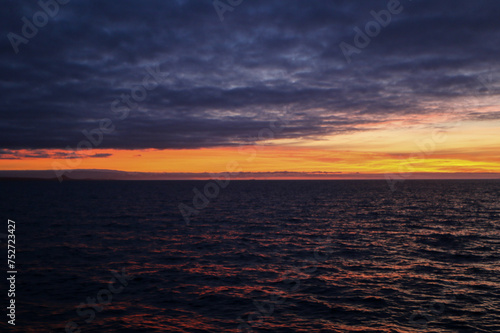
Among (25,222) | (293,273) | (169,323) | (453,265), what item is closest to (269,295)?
(293,273)

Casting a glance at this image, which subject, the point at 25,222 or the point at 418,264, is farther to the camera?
the point at 25,222

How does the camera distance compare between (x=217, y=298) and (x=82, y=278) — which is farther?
(x=82, y=278)

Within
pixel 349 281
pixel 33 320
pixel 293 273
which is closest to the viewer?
pixel 33 320

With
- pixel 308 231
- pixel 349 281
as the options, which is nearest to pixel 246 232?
pixel 308 231

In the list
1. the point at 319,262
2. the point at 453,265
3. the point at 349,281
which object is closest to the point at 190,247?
the point at 319,262

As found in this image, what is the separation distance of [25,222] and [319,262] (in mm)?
42042

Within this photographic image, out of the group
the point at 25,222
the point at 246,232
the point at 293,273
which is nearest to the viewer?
the point at 293,273

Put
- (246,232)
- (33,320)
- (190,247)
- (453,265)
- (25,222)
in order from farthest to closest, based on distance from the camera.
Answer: (25,222) → (246,232) → (190,247) → (453,265) → (33,320)

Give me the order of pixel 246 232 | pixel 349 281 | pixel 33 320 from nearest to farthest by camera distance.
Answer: pixel 33 320 → pixel 349 281 → pixel 246 232

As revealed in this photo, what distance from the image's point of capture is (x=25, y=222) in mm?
45719

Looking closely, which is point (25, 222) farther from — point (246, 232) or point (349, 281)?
point (349, 281)

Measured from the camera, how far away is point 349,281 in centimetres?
2136

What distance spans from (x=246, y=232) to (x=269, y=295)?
2085 cm

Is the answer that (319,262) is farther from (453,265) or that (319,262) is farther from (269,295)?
(453,265)
